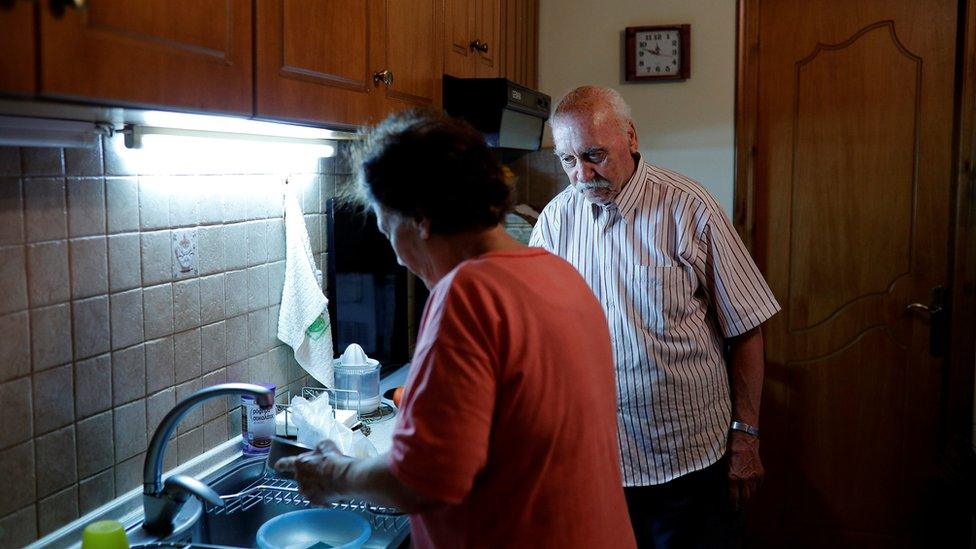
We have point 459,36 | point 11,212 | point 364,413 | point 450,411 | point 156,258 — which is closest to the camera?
point 450,411

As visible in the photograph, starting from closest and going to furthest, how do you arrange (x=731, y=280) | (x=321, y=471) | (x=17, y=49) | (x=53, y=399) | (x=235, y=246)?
1. (x=17, y=49)
2. (x=321, y=471)
3. (x=53, y=399)
4. (x=235, y=246)
5. (x=731, y=280)

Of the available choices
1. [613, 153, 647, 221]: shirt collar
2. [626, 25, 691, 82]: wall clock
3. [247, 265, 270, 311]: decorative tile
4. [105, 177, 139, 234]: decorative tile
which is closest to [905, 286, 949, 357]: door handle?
[626, 25, 691, 82]: wall clock

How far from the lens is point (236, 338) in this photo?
1.82 meters

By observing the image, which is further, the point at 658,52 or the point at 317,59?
the point at 658,52

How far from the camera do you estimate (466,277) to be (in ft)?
3.38

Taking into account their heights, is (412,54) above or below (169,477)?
above

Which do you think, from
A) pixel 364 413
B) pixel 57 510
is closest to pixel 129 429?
pixel 57 510

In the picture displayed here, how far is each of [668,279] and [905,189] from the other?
1321mm

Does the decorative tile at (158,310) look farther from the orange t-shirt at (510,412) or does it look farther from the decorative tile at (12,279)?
the orange t-shirt at (510,412)

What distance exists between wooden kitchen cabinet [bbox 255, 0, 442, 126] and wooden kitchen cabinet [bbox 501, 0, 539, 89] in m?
0.67

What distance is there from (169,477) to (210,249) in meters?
0.49

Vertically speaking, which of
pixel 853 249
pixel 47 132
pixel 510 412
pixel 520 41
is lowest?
pixel 510 412

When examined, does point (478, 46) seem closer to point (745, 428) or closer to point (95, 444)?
point (745, 428)

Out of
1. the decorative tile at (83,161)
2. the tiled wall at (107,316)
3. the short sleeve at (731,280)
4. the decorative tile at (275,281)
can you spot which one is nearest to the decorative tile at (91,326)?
the tiled wall at (107,316)
